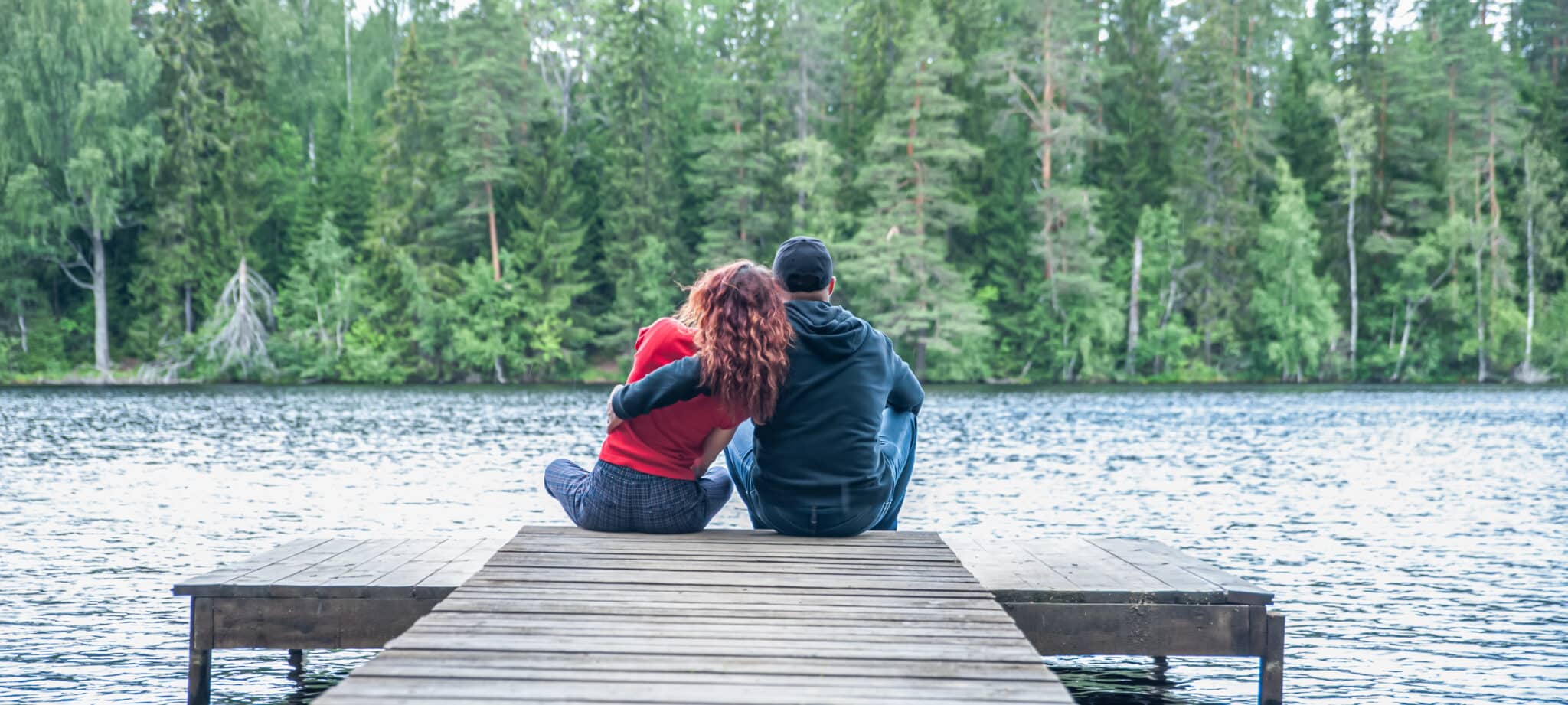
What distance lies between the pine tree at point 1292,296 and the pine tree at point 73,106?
38373 millimetres

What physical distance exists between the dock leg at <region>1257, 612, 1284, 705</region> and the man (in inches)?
61.9

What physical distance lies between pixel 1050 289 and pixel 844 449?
4807cm

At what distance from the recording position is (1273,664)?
18.4 ft

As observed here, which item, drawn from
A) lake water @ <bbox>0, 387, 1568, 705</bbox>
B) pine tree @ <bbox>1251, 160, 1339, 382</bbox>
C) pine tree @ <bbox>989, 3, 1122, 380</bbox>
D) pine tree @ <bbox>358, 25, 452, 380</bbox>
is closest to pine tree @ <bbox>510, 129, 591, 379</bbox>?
pine tree @ <bbox>358, 25, 452, 380</bbox>

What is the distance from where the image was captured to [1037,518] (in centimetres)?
1437

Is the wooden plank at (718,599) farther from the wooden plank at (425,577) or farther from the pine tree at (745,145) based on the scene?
the pine tree at (745,145)

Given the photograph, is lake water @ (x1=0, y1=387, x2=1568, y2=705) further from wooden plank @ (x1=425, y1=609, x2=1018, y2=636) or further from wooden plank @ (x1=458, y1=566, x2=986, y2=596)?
wooden plank @ (x1=425, y1=609, x2=1018, y2=636)

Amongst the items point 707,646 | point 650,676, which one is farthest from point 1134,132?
point 650,676

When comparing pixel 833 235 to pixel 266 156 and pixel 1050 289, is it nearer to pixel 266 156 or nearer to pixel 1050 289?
pixel 1050 289

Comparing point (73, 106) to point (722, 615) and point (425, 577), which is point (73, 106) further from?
point (722, 615)

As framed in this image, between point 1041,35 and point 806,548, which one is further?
point 1041,35

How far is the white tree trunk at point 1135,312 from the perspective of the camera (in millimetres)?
53094

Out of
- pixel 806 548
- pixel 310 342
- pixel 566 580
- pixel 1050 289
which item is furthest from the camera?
pixel 1050 289

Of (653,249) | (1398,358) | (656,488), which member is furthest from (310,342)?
(656,488)
